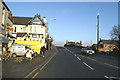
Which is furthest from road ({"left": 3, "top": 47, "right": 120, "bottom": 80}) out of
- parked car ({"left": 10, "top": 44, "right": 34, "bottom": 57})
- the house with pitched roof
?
the house with pitched roof

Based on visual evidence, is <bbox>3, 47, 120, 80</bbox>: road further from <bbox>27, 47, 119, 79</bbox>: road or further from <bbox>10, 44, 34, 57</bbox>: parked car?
<bbox>10, 44, 34, 57</bbox>: parked car

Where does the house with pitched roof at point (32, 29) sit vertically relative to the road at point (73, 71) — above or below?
above

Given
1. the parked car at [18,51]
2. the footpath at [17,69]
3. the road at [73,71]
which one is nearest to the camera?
the footpath at [17,69]

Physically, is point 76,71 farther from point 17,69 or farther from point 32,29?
point 32,29

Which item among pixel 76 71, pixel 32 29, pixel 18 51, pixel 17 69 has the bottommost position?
pixel 76 71

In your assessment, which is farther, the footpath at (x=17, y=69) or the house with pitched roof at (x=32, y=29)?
the house with pitched roof at (x=32, y=29)

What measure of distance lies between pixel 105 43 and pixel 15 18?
58.5 m

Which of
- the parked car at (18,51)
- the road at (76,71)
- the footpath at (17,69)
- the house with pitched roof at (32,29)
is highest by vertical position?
the house with pitched roof at (32,29)

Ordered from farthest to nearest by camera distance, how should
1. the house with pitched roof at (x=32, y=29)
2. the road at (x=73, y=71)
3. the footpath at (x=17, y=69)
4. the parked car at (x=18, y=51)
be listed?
the house with pitched roof at (x=32, y=29) < the parked car at (x=18, y=51) < the road at (x=73, y=71) < the footpath at (x=17, y=69)

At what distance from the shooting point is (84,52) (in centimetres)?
2789

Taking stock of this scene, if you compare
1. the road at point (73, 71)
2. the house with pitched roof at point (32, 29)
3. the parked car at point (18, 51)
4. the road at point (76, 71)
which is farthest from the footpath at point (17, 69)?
the house with pitched roof at point (32, 29)

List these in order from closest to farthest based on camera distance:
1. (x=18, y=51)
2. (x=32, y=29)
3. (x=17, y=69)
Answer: (x=17, y=69)
(x=18, y=51)
(x=32, y=29)

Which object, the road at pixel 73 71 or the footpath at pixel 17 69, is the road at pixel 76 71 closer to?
the road at pixel 73 71

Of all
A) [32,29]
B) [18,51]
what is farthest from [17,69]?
[32,29]
